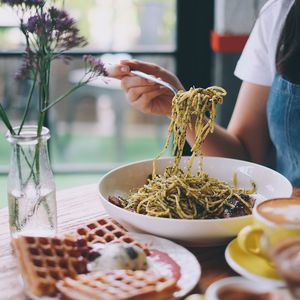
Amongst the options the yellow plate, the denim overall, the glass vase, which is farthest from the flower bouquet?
the denim overall

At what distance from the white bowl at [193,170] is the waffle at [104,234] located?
0.07ft

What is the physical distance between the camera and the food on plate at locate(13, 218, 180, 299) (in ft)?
2.72

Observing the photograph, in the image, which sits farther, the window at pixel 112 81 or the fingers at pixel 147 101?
the window at pixel 112 81

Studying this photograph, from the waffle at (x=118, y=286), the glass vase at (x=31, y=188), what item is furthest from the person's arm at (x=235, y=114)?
the waffle at (x=118, y=286)

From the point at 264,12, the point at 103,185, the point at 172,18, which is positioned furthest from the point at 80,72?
the point at 103,185

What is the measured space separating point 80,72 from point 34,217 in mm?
2053

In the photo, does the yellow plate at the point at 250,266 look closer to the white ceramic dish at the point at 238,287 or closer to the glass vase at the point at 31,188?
the white ceramic dish at the point at 238,287

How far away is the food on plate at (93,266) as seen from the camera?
83 cm

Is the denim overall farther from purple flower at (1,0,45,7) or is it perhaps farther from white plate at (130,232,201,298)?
purple flower at (1,0,45,7)

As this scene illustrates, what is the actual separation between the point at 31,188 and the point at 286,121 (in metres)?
0.79

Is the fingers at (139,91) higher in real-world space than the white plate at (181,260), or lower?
higher

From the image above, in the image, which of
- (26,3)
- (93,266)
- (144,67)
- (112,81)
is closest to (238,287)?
(93,266)

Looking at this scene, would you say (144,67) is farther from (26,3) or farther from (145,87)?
(26,3)

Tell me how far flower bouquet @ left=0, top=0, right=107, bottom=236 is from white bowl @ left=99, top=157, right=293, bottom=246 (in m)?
0.12
